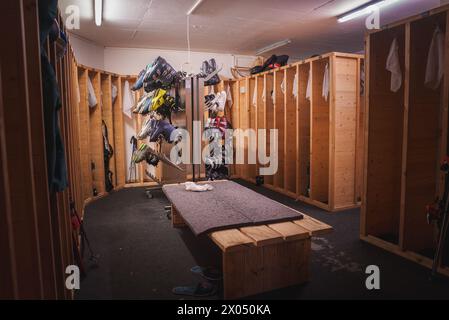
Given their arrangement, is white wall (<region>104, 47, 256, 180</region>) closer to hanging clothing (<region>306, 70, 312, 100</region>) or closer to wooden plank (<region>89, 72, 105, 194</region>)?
wooden plank (<region>89, 72, 105, 194</region>)

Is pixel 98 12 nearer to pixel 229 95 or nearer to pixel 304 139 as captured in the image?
pixel 229 95

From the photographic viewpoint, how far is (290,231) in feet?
7.97

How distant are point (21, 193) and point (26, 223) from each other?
5.7 inches

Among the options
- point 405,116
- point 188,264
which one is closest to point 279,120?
point 405,116

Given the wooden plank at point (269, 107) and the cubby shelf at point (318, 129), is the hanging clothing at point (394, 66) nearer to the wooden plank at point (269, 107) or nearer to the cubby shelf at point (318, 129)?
the cubby shelf at point (318, 129)

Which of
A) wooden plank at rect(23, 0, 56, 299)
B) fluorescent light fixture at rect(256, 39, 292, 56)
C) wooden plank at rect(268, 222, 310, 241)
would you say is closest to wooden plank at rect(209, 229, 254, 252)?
wooden plank at rect(268, 222, 310, 241)

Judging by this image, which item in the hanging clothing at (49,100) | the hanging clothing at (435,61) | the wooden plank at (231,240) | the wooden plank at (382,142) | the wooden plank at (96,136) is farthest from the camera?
the wooden plank at (96,136)

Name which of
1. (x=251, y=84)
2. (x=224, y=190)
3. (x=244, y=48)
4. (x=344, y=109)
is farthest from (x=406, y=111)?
(x=244, y=48)

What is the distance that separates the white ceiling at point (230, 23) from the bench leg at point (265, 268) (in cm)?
333

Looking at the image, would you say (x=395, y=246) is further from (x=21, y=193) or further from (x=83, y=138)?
(x=83, y=138)

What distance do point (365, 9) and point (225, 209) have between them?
386 centimetres

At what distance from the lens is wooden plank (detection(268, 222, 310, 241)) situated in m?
2.36

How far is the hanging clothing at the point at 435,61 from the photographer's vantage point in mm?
2783

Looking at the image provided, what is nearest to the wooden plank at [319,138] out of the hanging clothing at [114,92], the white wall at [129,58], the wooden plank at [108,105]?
the white wall at [129,58]
